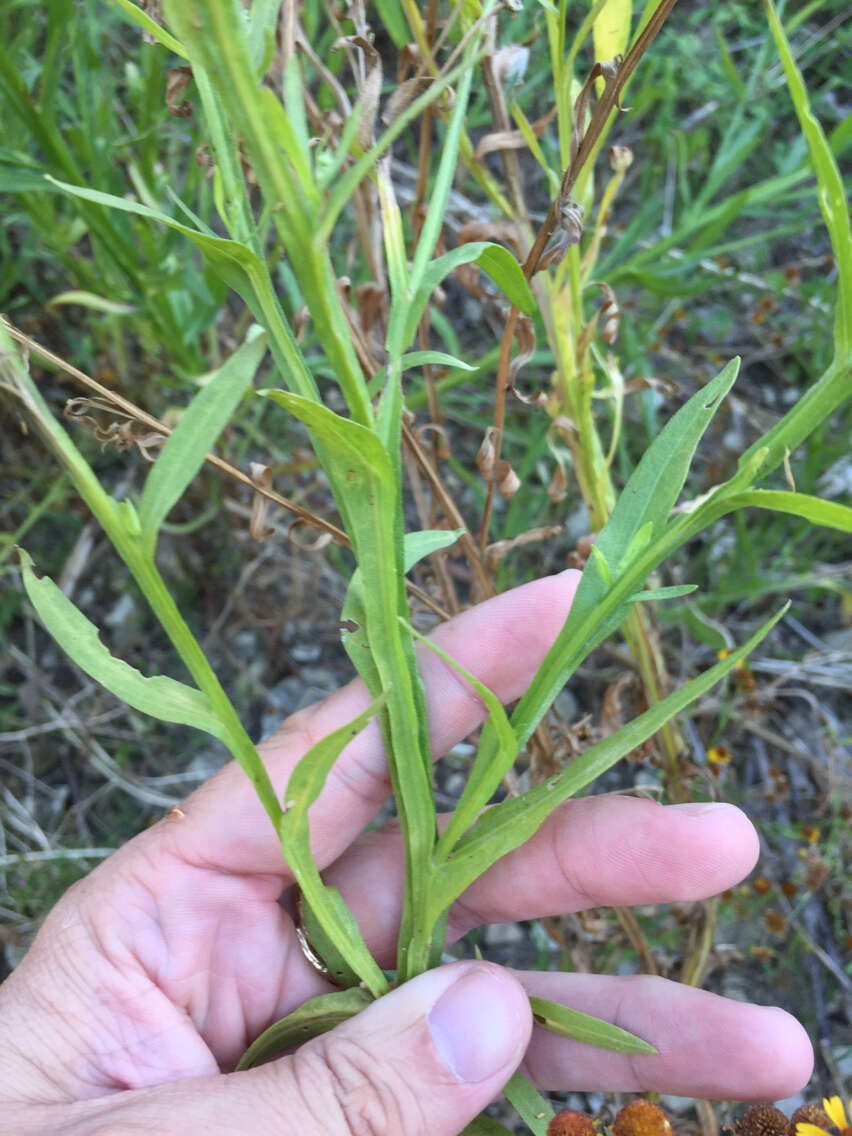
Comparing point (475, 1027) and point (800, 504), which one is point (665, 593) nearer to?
point (800, 504)

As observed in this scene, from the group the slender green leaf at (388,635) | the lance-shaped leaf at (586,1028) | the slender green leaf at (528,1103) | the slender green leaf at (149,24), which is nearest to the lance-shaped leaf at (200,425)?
the slender green leaf at (388,635)

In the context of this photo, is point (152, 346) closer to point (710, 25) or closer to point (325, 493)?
point (325, 493)

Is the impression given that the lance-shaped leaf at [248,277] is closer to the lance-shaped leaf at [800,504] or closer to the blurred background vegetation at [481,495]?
the lance-shaped leaf at [800,504]

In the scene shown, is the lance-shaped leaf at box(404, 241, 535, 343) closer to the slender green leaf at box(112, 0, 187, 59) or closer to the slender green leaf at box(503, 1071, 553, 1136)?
the slender green leaf at box(112, 0, 187, 59)

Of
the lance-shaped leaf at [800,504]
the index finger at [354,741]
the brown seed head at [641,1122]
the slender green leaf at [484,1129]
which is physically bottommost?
the slender green leaf at [484,1129]

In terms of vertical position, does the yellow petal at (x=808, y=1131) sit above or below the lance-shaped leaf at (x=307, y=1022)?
below

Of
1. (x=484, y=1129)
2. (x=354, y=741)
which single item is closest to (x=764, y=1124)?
(x=484, y=1129)

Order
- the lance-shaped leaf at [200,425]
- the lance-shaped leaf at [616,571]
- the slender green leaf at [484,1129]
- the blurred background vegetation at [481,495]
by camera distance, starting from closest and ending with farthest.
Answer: the lance-shaped leaf at [200,425] < the lance-shaped leaf at [616,571] < the slender green leaf at [484,1129] < the blurred background vegetation at [481,495]
